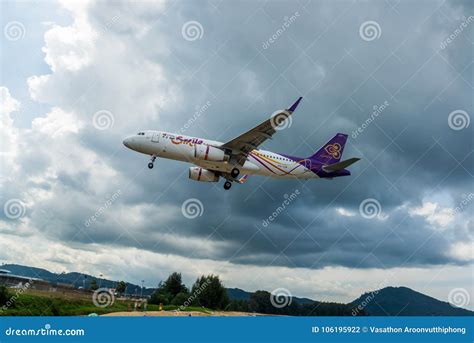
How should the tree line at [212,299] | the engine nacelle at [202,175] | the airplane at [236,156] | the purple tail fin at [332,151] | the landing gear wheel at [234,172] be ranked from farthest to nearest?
the tree line at [212,299], the purple tail fin at [332,151], the engine nacelle at [202,175], the landing gear wheel at [234,172], the airplane at [236,156]

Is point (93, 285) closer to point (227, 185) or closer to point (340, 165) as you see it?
point (227, 185)

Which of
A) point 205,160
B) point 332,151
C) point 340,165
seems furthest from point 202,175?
point 332,151

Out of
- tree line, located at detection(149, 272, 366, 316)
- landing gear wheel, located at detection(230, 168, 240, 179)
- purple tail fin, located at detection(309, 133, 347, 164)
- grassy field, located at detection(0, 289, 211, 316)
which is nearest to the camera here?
grassy field, located at detection(0, 289, 211, 316)

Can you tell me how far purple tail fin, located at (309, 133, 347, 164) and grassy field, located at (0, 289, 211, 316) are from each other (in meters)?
31.4

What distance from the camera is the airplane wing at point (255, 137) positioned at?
44.4 m

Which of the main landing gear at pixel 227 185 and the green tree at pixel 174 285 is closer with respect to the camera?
the main landing gear at pixel 227 185

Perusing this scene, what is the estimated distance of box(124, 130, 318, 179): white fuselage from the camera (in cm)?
4803

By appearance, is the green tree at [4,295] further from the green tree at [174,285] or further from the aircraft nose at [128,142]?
the green tree at [174,285]

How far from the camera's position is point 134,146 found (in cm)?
4819

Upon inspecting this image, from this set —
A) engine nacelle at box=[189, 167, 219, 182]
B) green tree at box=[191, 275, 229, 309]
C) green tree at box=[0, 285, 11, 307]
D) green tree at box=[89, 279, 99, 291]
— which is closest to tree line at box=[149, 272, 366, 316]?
green tree at box=[191, 275, 229, 309]

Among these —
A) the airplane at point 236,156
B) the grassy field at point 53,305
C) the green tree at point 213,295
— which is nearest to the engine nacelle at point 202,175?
the airplane at point 236,156

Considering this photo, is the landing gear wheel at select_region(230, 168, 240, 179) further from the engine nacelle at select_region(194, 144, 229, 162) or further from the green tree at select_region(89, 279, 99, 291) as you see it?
the green tree at select_region(89, 279, 99, 291)
